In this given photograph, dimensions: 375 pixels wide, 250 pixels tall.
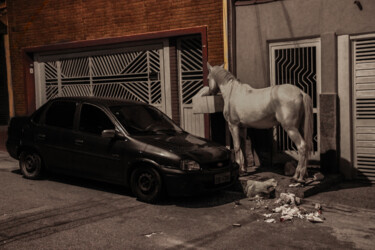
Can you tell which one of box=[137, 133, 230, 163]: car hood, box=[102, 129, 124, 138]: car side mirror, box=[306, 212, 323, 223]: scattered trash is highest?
box=[102, 129, 124, 138]: car side mirror

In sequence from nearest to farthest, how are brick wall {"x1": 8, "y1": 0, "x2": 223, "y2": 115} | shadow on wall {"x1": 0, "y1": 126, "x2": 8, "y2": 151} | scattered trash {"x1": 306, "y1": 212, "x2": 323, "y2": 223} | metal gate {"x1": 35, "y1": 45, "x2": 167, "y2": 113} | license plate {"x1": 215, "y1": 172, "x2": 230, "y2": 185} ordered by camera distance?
1. scattered trash {"x1": 306, "y1": 212, "x2": 323, "y2": 223}
2. license plate {"x1": 215, "y1": 172, "x2": 230, "y2": 185}
3. brick wall {"x1": 8, "y1": 0, "x2": 223, "y2": 115}
4. metal gate {"x1": 35, "y1": 45, "x2": 167, "y2": 113}
5. shadow on wall {"x1": 0, "y1": 126, "x2": 8, "y2": 151}

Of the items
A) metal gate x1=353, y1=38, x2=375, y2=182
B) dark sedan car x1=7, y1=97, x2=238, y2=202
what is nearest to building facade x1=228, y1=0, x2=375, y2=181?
metal gate x1=353, y1=38, x2=375, y2=182

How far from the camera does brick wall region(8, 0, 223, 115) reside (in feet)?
35.9

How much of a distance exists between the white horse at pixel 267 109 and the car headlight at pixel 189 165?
6.30 ft

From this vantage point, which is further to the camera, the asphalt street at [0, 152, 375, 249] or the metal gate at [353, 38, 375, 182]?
the metal gate at [353, 38, 375, 182]

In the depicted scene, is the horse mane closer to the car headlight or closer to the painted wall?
the painted wall

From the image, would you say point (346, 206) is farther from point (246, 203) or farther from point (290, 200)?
point (246, 203)

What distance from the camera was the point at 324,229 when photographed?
6180 mm

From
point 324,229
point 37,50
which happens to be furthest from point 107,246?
point 37,50

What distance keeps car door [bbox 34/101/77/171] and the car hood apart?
1.60 meters

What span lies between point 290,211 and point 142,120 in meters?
3.04

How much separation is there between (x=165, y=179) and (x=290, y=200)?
6.49 feet

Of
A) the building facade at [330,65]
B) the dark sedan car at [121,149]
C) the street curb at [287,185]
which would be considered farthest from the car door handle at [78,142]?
the building facade at [330,65]

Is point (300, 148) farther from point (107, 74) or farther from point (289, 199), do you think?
point (107, 74)
